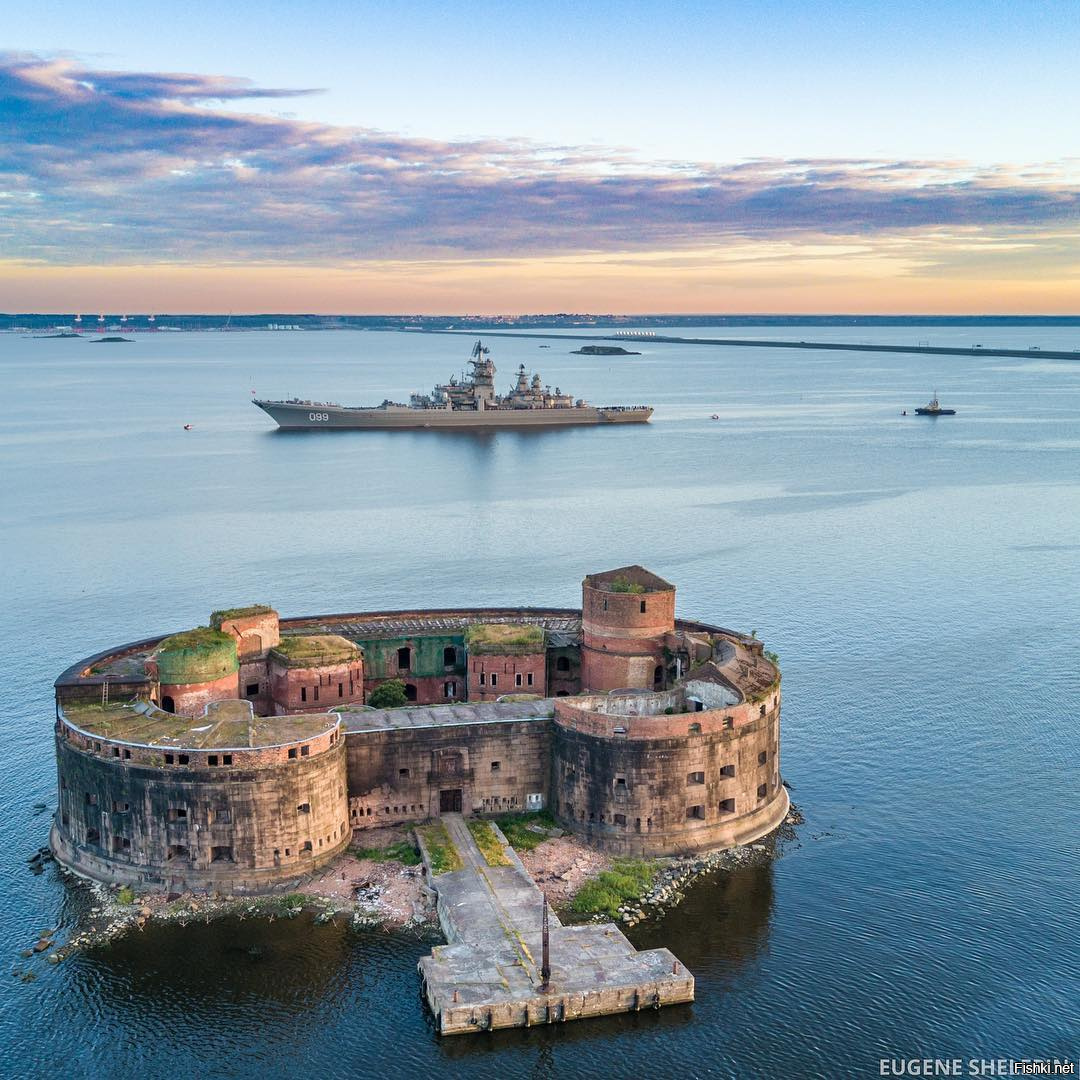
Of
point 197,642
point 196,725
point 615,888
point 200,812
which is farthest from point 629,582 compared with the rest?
point 200,812

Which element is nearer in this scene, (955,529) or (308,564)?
(308,564)

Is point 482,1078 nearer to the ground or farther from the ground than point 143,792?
nearer to the ground

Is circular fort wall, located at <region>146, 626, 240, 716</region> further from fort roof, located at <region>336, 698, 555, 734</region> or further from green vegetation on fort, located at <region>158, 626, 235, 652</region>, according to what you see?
fort roof, located at <region>336, 698, 555, 734</region>

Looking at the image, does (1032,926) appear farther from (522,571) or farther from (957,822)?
(522,571)

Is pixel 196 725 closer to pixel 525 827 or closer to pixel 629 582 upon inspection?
pixel 525 827

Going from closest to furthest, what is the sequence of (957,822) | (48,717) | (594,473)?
(957,822), (48,717), (594,473)

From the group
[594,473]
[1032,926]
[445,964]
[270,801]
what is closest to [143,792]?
[270,801]

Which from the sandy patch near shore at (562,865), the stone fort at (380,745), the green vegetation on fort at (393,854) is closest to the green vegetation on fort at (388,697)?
the stone fort at (380,745)
